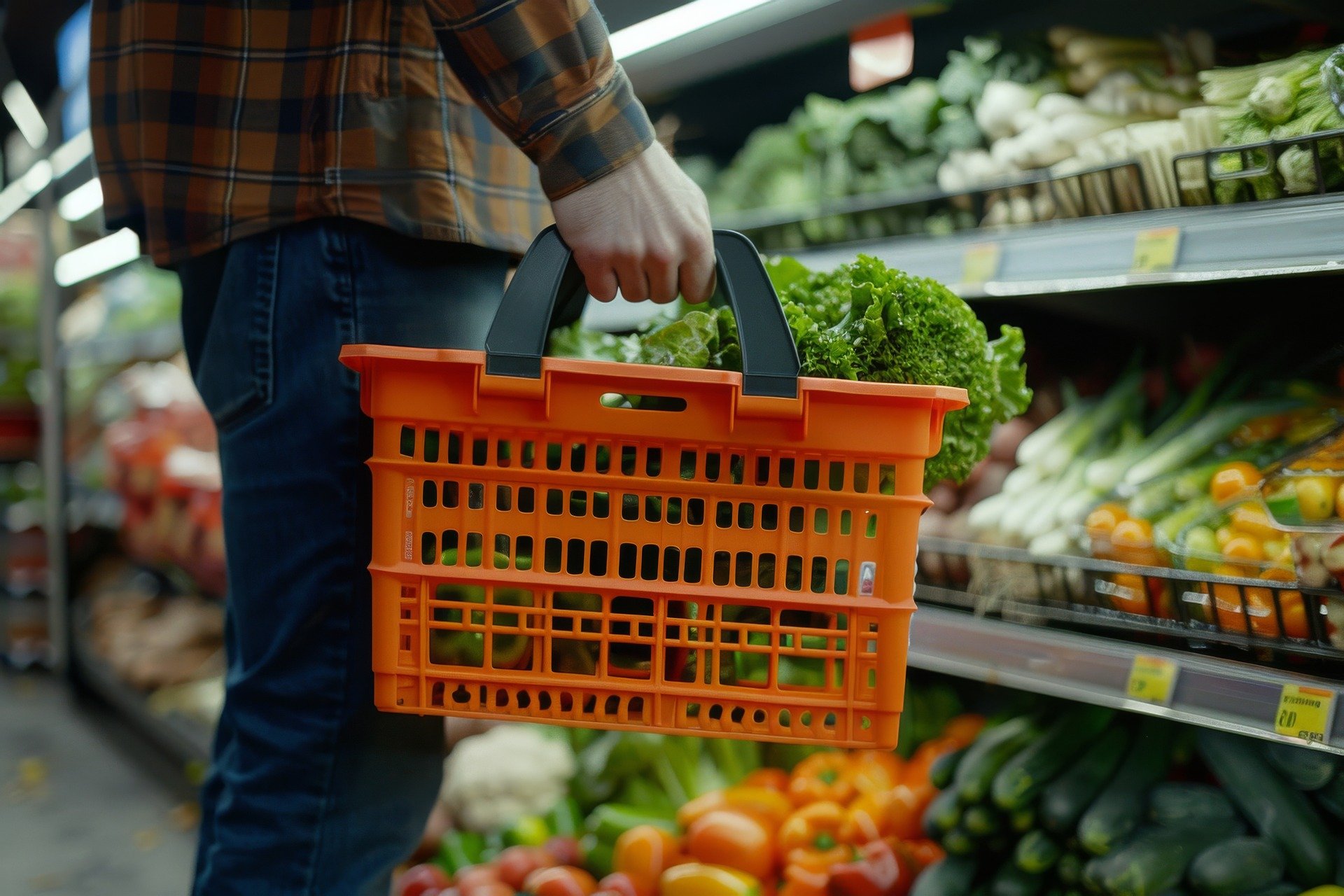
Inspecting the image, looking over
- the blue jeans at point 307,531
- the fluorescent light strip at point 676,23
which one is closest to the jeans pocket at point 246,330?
the blue jeans at point 307,531

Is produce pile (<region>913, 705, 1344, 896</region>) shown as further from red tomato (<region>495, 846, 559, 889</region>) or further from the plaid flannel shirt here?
the plaid flannel shirt

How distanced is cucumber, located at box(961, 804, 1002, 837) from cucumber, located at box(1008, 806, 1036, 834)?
1.0 inches

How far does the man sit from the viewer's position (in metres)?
0.98

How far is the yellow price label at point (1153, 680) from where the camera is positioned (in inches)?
48.0

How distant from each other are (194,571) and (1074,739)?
7.83 ft

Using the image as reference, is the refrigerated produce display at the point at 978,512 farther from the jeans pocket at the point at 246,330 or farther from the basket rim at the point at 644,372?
the jeans pocket at the point at 246,330

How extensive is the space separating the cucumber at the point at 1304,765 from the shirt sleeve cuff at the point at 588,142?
3.75 feet

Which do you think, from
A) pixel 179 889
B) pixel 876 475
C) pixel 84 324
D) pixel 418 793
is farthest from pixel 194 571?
pixel 876 475

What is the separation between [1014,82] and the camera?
6.13 ft

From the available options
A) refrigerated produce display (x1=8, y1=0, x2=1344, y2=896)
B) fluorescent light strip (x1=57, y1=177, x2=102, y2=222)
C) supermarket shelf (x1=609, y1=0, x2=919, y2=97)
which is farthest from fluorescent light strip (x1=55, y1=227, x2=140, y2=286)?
supermarket shelf (x1=609, y1=0, x2=919, y2=97)

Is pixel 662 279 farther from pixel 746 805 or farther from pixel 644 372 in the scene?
pixel 746 805

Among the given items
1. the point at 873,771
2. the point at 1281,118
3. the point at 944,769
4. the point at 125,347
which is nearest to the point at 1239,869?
the point at 944,769

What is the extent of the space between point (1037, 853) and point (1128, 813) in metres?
0.14

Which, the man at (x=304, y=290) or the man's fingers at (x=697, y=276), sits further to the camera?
the man at (x=304, y=290)
